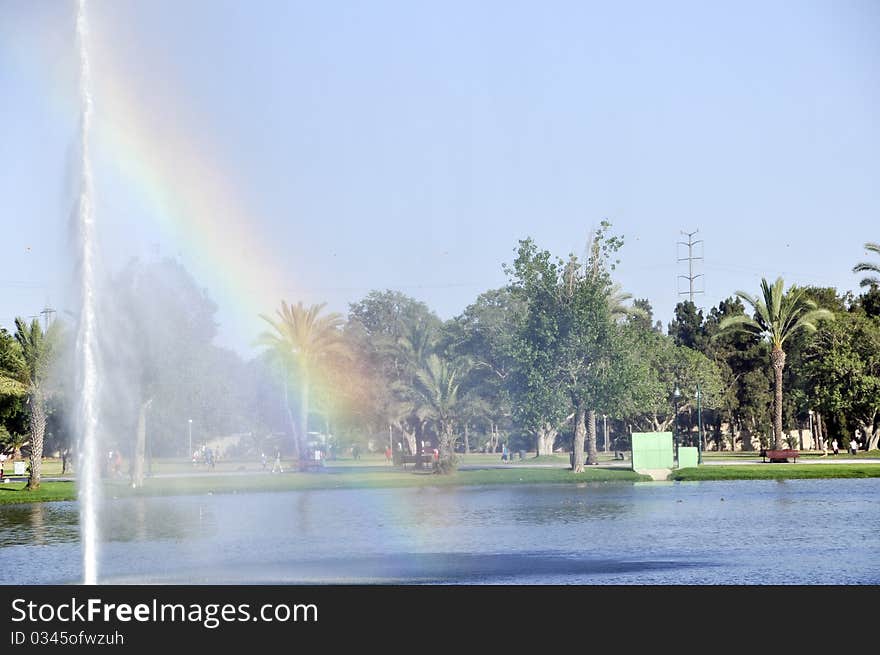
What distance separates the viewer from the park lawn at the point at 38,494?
177 feet

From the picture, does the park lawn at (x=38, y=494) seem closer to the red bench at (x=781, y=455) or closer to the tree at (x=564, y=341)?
the tree at (x=564, y=341)

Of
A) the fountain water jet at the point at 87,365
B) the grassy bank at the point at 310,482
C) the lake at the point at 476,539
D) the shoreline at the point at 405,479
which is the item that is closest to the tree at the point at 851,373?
the shoreline at the point at 405,479

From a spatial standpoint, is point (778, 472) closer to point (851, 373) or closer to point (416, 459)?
point (416, 459)

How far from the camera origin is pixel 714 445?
123 m

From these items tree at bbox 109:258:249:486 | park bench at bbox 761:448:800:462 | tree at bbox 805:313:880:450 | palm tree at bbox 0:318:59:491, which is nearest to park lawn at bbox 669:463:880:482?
park bench at bbox 761:448:800:462

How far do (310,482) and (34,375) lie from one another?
16.2m

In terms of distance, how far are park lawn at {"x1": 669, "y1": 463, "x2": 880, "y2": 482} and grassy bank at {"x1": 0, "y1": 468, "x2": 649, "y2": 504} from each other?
112 inches

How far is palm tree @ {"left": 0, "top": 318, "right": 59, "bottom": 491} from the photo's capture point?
2400 inches

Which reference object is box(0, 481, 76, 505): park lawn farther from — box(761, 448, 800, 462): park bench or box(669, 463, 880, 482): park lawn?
box(761, 448, 800, 462): park bench
